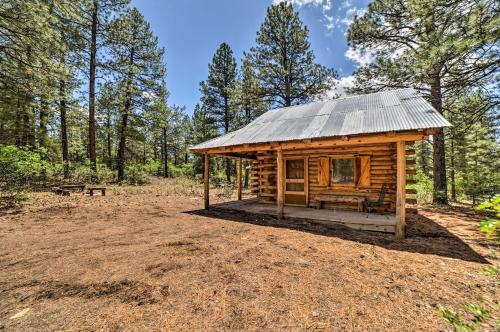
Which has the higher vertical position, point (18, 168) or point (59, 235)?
point (18, 168)

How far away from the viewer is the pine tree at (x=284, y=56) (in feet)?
50.8

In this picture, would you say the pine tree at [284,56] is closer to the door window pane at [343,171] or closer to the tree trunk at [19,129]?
the door window pane at [343,171]

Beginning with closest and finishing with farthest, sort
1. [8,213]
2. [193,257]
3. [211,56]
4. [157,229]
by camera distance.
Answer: [193,257] → [157,229] → [8,213] → [211,56]

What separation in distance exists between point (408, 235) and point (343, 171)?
10.7ft

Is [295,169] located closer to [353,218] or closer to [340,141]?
[353,218]

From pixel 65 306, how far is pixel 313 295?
122 inches

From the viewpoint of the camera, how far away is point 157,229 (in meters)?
6.14

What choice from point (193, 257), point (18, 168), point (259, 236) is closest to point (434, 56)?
point (259, 236)

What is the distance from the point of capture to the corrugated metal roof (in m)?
5.53

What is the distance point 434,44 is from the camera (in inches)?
254

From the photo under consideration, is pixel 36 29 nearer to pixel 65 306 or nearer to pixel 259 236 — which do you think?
pixel 65 306

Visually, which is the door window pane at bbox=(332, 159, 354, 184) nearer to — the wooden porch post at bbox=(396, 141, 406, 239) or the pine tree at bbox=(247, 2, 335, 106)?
the wooden porch post at bbox=(396, 141, 406, 239)

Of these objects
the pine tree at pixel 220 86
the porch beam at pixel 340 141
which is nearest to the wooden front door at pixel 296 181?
the porch beam at pixel 340 141

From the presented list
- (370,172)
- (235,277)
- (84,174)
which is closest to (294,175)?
(370,172)
